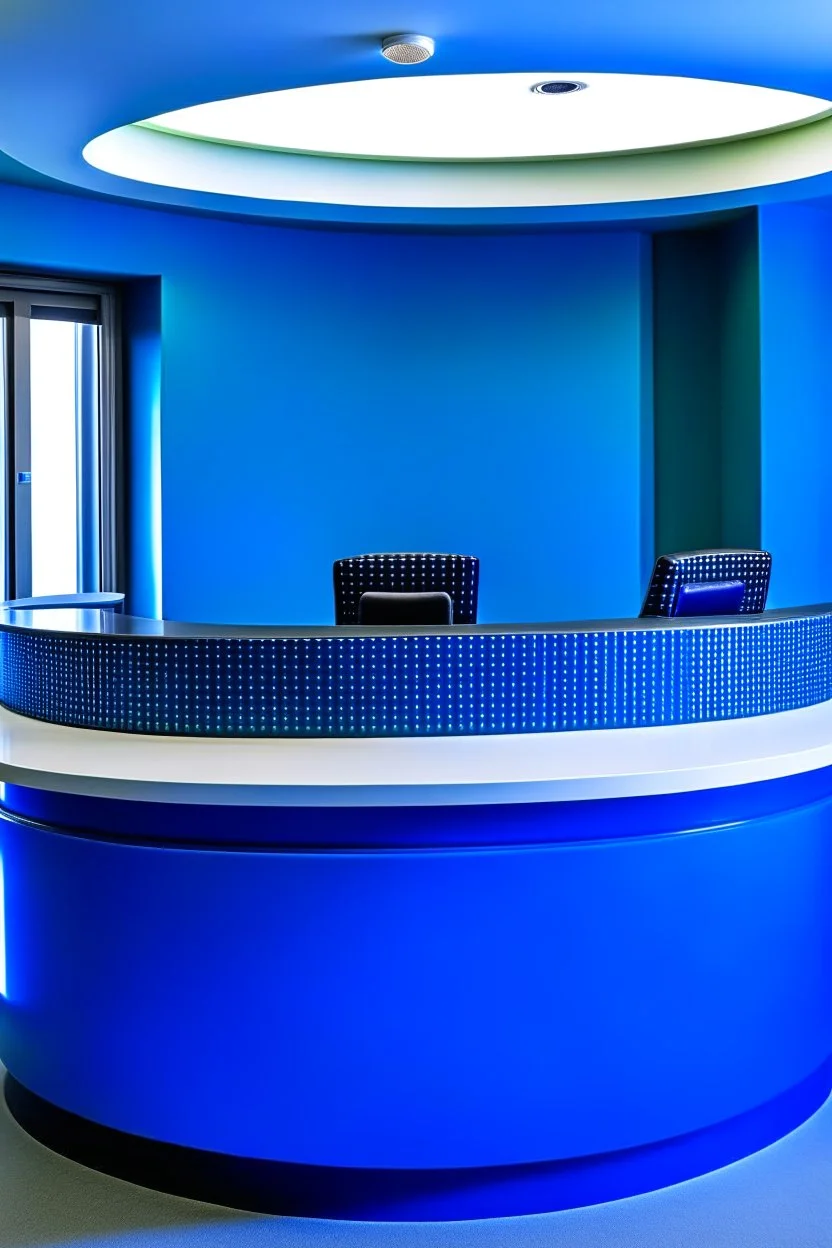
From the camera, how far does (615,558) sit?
23.1 feet

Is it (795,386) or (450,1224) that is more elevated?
(795,386)

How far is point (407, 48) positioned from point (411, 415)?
290 cm

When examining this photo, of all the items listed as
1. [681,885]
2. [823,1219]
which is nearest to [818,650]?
[681,885]

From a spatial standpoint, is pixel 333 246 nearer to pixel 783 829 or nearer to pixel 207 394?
pixel 207 394

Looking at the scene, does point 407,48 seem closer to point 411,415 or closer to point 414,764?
point 414,764

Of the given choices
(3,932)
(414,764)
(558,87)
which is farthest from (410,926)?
(558,87)

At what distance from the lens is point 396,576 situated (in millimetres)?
4969

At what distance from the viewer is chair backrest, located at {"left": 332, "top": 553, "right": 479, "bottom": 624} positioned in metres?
4.85

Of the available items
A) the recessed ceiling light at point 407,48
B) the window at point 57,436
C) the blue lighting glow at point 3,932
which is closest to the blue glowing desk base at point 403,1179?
the blue lighting glow at point 3,932

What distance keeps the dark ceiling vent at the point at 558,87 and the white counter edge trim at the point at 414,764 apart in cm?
373

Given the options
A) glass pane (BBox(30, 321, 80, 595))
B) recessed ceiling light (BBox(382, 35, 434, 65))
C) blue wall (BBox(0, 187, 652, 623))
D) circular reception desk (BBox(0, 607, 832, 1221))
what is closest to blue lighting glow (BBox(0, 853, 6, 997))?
circular reception desk (BBox(0, 607, 832, 1221))

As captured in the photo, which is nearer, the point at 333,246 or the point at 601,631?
the point at 601,631

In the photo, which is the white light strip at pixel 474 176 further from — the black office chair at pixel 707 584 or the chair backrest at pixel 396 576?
the black office chair at pixel 707 584

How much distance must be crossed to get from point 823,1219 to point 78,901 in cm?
156
